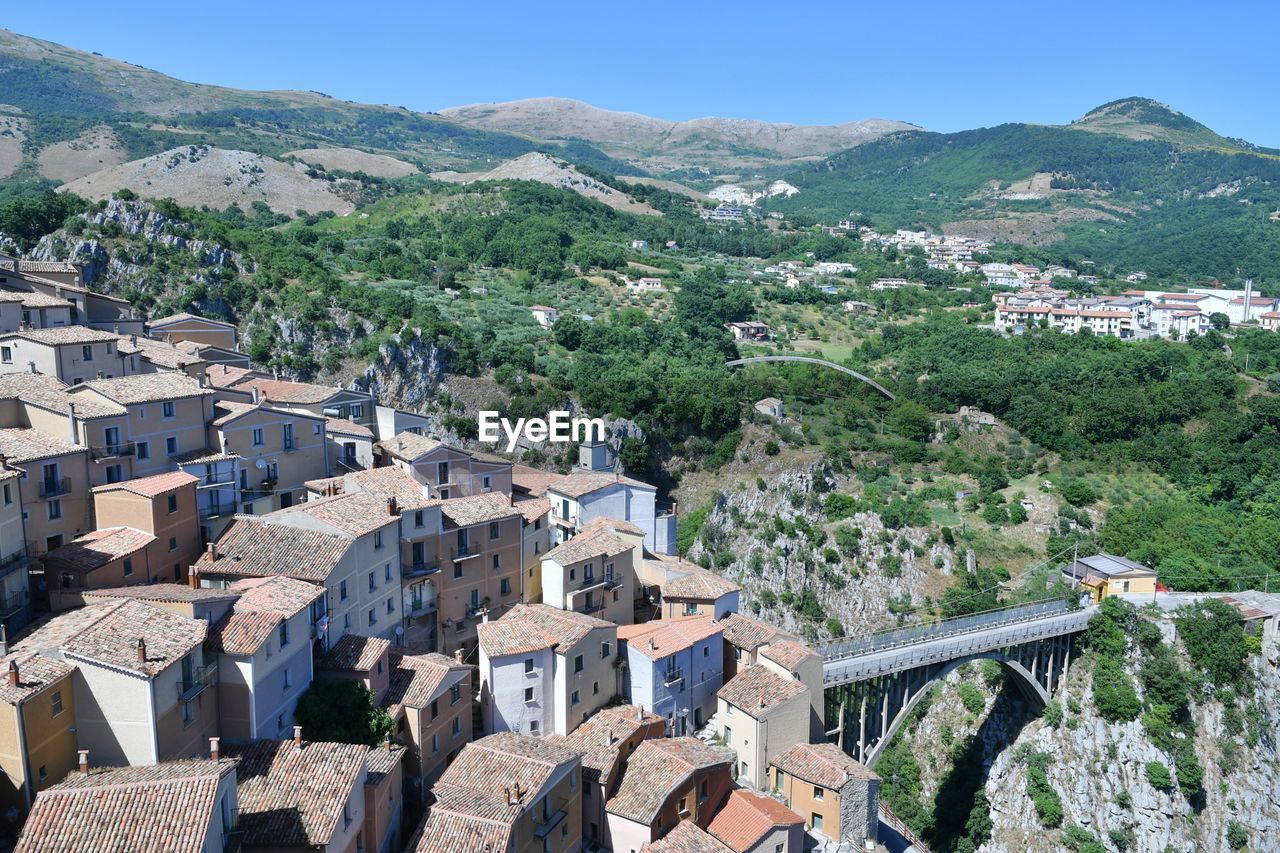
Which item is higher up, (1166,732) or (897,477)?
(897,477)

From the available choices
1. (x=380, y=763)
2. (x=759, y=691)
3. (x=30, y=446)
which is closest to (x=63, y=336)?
(x=30, y=446)

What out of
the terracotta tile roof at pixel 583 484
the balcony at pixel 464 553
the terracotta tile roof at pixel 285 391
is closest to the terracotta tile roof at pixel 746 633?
the terracotta tile roof at pixel 583 484

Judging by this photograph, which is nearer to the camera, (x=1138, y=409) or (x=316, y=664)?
(x=316, y=664)

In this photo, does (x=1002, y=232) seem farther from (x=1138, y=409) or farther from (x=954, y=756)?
(x=954, y=756)

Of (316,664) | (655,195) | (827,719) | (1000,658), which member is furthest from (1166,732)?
(655,195)

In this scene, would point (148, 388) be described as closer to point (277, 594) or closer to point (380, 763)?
point (277, 594)

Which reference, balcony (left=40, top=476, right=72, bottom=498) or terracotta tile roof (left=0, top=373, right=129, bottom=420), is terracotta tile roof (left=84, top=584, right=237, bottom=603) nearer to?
balcony (left=40, top=476, right=72, bottom=498)
